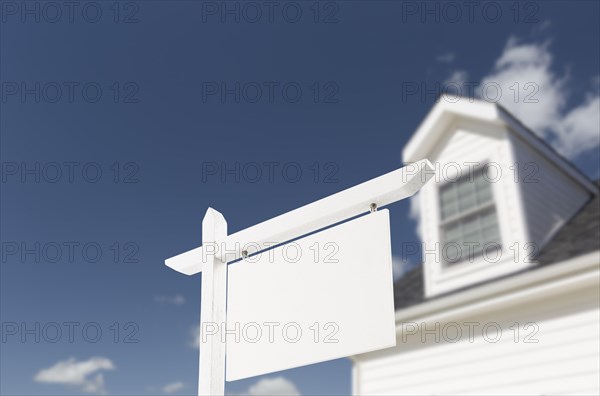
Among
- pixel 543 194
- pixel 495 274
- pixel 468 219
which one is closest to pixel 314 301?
pixel 495 274

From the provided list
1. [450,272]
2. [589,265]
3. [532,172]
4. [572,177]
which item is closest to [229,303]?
[589,265]

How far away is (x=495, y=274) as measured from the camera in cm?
605

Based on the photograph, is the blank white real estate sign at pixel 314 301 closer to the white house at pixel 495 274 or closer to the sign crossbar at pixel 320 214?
the sign crossbar at pixel 320 214

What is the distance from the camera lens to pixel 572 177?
24.4 ft

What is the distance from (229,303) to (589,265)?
3.54 metres

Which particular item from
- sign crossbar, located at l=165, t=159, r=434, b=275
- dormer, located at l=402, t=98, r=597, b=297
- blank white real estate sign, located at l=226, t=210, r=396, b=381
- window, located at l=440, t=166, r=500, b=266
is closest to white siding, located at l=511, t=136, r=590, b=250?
dormer, located at l=402, t=98, r=597, b=297

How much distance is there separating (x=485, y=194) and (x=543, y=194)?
69 cm

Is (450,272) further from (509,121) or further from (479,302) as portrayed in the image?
(509,121)

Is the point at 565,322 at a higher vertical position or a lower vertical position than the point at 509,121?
lower

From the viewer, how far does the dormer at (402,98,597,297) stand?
20.6 ft

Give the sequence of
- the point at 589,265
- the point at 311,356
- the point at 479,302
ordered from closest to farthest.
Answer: the point at 311,356
the point at 589,265
the point at 479,302

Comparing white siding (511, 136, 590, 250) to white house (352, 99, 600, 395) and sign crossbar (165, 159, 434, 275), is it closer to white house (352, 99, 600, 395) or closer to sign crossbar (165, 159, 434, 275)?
white house (352, 99, 600, 395)

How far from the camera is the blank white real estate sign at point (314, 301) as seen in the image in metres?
2.22

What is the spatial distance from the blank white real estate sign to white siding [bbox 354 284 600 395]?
11.4 ft
